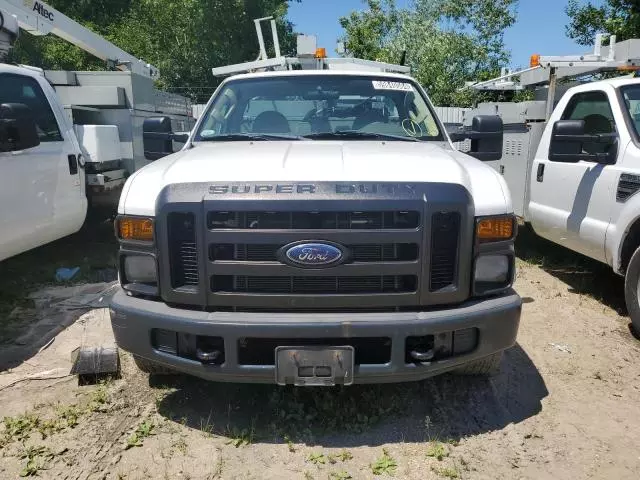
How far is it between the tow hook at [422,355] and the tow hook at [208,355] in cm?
96

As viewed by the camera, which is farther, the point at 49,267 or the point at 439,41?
the point at 439,41

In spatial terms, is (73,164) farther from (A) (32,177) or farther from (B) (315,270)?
(B) (315,270)

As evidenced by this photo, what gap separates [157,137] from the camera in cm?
436

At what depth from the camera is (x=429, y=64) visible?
68.8 feet

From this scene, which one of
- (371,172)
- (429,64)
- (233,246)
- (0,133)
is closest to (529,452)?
(371,172)

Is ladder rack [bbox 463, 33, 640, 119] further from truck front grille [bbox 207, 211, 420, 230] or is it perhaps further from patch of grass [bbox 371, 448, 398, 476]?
patch of grass [bbox 371, 448, 398, 476]

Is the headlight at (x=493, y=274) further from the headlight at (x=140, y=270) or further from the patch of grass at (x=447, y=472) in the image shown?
the headlight at (x=140, y=270)

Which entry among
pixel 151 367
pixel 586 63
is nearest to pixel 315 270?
pixel 151 367

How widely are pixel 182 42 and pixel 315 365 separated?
23.5 m

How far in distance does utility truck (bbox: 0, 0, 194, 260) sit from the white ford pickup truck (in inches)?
86.9

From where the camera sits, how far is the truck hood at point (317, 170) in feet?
9.55

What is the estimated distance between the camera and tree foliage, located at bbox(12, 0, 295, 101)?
23.1 m

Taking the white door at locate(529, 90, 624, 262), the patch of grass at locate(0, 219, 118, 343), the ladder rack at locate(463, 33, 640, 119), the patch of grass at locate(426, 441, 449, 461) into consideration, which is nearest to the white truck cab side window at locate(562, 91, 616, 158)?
the white door at locate(529, 90, 624, 262)

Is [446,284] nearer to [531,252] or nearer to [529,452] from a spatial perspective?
[529,452]
